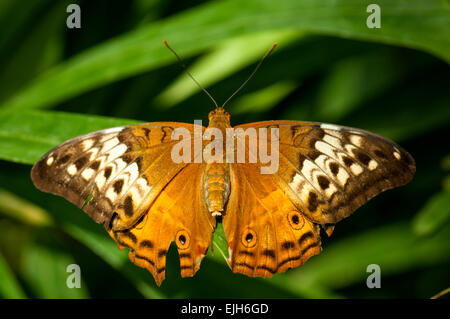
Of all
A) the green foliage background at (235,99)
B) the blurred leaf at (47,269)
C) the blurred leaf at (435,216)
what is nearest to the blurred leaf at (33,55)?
the green foliage background at (235,99)

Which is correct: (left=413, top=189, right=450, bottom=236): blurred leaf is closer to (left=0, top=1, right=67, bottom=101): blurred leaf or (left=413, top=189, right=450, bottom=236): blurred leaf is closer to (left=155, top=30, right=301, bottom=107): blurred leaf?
(left=155, top=30, right=301, bottom=107): blurred leaf

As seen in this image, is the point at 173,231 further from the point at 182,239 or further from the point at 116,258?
the point at 116,258

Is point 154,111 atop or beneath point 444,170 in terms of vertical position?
atop

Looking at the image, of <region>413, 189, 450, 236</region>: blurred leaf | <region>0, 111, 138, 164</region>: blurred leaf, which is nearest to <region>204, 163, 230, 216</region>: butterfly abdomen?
<region>0, 111, 138, 164</region>: blurred leaf

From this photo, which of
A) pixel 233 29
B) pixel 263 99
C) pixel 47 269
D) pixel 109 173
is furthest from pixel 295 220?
pixel 47 269

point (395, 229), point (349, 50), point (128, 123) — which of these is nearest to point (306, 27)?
point (349, 50)
